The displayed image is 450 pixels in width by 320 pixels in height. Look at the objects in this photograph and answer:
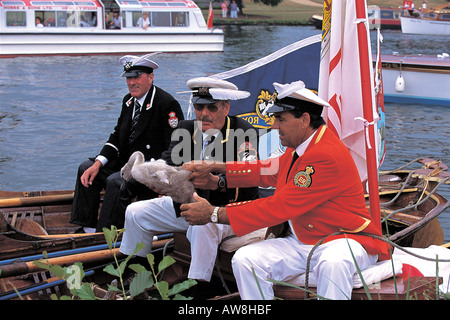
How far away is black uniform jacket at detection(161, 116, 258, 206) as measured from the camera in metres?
4.16

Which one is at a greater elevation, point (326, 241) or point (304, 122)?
point (304, 122)

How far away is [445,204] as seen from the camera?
5.35 metres

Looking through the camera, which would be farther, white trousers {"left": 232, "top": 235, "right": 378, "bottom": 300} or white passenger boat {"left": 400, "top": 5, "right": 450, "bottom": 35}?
white passenger boat {"left": 400, "top": 5, "right": 450, "bottom": 35}

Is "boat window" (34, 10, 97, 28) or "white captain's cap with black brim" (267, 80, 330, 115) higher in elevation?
"white captain's cap with black brim" (267, 80, 330, 115)

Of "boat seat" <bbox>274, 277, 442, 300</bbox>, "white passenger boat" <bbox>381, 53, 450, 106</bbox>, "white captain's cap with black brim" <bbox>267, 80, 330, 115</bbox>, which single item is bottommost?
"white passenger boat" <bbox>381, 53, 450, 106</bbox>

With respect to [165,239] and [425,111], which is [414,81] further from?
[165,239]

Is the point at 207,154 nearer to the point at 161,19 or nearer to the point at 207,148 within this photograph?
the point at 207,148

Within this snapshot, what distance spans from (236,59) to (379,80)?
20.5 metres

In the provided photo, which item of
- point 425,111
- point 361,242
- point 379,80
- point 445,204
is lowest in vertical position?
point 425,111

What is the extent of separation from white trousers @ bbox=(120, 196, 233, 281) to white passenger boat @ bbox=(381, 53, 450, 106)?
13070 mm

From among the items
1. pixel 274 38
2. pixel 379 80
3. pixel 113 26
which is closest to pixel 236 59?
pixel 113 26

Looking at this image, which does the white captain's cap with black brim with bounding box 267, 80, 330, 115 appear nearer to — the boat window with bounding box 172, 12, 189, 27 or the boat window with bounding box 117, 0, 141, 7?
the boat window with bounding box 117, 0, 141, 7

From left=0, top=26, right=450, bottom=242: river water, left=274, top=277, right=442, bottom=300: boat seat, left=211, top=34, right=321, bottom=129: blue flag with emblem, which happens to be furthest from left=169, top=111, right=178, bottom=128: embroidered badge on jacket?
left=0, top=26, right=450, bottom=242: river water

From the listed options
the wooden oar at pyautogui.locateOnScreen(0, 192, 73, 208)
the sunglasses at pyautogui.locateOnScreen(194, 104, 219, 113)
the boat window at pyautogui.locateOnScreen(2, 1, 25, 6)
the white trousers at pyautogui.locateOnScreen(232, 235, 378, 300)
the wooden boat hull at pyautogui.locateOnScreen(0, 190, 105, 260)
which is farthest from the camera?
the boat window at pyautogui.locateOnScreen(2, 1, 25, 6)
